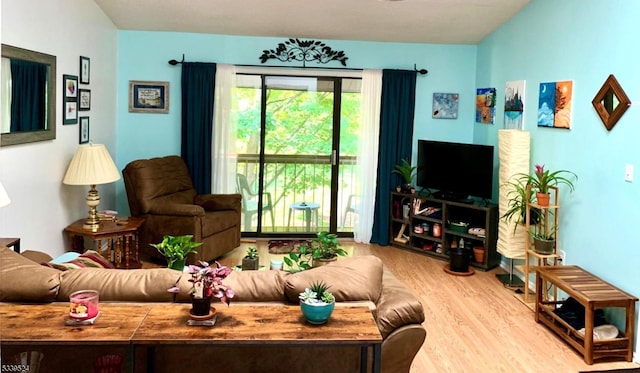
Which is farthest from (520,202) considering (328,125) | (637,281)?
(328,125)

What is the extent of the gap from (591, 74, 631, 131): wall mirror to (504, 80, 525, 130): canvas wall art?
1.28m

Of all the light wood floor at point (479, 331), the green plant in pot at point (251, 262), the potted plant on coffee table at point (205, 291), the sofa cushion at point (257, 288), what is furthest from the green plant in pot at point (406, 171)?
the potted plant on coffee table at point (205, 291)

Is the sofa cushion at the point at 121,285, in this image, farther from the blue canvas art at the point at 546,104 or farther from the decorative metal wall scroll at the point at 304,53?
the decorative metal wall scroll at the point at 304,53

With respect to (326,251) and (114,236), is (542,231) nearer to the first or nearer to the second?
(326,251)

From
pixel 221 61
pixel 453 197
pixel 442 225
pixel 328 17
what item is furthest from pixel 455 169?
pixel 221 61

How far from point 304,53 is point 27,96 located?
10.3 ft

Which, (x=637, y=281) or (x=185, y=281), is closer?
(x=185, y=281)

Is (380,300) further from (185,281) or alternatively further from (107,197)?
(107,197)

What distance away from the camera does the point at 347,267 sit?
8.63 ft

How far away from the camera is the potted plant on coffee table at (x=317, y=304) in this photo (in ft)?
7.29

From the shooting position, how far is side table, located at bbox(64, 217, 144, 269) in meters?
4.72

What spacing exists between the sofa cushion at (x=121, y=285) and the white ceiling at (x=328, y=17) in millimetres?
3613

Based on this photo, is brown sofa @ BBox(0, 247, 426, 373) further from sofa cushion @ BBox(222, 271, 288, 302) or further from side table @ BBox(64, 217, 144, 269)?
side table @ BBox(64, 217, 144, 269)

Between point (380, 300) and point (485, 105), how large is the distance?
13.7ft
